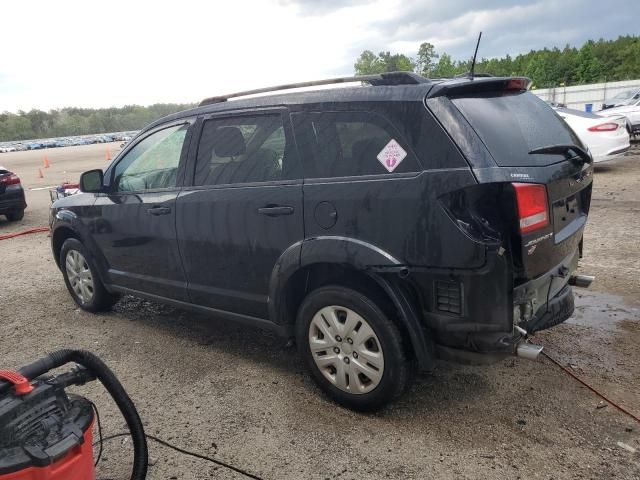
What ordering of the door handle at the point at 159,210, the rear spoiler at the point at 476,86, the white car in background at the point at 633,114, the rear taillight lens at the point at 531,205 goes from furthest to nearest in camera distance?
the white car in background at the point at 633,114
the door handle at the point at 159,210
the rear spoiler at the point at 476,86
the rear taillight lens at the point at 531,205

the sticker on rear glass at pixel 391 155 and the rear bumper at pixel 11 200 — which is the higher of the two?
the sticker on rear glass at pixel 391 155

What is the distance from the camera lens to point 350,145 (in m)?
3.04

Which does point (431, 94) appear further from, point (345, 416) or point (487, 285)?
point (345, 416)

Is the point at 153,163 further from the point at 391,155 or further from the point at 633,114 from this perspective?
the point at 633,114

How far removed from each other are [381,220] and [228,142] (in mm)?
1421

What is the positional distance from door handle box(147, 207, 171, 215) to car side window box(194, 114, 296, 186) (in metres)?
0.34

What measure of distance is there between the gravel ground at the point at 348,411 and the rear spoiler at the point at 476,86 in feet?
5.92

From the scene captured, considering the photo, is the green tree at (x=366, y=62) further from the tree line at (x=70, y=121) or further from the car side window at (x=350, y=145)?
the car side window at (x=350, y=145)

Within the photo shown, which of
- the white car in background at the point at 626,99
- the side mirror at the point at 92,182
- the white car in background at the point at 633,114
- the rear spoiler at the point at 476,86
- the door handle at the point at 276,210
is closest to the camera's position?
the rear spoiler at the point at 476,86

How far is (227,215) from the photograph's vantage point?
354 cm

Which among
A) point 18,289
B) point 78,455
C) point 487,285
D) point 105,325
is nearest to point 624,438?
point 487,285

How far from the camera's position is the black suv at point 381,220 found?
8.61ft

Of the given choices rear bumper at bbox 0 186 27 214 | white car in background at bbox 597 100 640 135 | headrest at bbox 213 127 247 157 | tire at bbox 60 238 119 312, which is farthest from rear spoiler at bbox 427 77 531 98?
white car in background at bbox 597 100 640 135

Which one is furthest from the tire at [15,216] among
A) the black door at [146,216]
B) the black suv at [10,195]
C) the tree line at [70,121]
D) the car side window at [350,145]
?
the tree line at [70,121]
